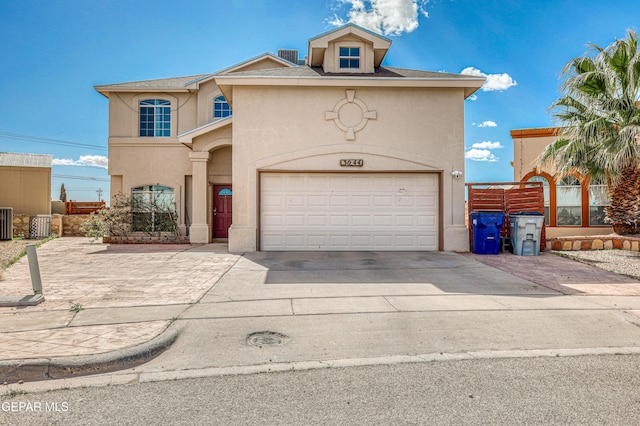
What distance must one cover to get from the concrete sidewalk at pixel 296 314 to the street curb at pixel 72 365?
0.4 inches

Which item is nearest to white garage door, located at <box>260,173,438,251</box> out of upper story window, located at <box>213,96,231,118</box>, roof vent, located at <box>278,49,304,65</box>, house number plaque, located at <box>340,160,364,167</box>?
house number plaque, located at <box>340,160,364,167</box>

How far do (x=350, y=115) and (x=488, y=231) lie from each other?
545cm

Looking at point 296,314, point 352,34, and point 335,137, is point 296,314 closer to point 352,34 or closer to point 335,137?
point 335,137

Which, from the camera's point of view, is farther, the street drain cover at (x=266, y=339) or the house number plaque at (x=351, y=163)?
the house number plaque at (x=351, y=163)

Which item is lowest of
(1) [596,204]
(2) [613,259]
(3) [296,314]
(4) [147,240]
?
(3) [296,314]

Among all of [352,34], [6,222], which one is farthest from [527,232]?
[6,222]

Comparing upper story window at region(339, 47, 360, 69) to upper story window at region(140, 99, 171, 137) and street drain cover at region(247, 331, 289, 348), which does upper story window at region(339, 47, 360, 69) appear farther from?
street drain cover at region(247, 331, 289, 348)

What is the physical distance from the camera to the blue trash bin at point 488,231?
1212cm

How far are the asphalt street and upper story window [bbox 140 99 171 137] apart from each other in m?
15.9

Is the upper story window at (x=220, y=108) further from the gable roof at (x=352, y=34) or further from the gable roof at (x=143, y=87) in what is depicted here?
the gable roof at (x=352, y=34)

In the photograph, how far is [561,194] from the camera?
18.6m

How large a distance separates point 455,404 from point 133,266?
28.9 ft

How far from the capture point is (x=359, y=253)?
481 inches

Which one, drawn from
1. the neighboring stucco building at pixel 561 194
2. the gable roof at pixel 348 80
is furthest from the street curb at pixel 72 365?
the neighboring stucco building at pixel 561 194
